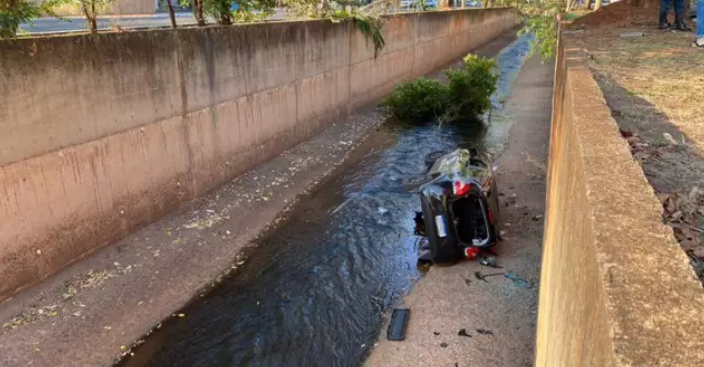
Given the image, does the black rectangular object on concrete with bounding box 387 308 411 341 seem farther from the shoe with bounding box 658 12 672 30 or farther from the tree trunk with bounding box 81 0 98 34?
the shoe with bounding box 658 12 672 30

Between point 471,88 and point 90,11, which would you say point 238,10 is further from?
point 471,88

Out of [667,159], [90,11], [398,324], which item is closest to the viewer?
[667,159]

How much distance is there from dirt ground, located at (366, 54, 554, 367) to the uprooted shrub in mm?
7680

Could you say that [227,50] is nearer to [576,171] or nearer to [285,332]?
[285,332]

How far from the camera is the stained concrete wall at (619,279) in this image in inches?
65.1

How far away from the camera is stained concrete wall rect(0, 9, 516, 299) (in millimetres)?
7273

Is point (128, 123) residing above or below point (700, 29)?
below

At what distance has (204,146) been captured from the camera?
11.0 meters

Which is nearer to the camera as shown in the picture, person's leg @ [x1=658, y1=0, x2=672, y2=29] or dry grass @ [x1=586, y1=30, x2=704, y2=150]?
dry grass @ [x1=586, y1=30, x2=704, y2=150]

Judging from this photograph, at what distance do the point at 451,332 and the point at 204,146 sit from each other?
6386mm

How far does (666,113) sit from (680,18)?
10.3 metres

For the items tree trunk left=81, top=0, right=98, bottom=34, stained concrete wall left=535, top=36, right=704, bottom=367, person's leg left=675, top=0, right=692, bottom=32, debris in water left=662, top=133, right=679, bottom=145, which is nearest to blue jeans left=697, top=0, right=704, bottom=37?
person's leg left=675, top=0, right=692, bottom=32

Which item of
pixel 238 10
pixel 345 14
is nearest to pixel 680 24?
pixel 345 14

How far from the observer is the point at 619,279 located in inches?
77.6
